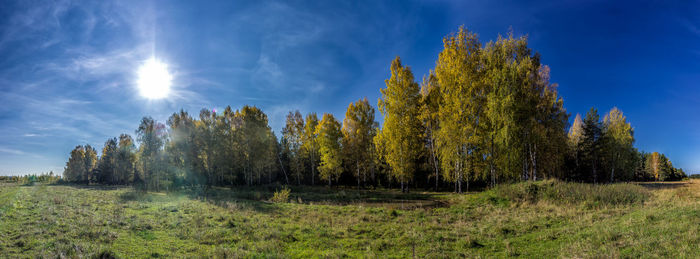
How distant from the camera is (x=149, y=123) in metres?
49.1

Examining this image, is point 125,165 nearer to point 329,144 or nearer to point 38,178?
point 38,178

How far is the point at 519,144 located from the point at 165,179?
60170 millimetres

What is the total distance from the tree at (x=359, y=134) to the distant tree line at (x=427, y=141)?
19 cm

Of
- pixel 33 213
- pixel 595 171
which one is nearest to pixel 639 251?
pixel 33 213

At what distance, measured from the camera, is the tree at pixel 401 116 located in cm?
2788

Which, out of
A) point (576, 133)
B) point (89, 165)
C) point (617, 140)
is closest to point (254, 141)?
point (576, 133)

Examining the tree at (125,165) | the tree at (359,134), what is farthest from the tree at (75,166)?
the tree at (359,134)

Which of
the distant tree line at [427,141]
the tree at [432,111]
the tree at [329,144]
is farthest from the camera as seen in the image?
the tree at [329,144]

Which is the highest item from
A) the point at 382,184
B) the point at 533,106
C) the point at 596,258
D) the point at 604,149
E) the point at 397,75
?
the point at 397,75

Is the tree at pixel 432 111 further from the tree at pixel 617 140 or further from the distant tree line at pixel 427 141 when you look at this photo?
the tree at pixel 617 140

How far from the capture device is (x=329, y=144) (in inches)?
1607

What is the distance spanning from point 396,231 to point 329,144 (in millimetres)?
28883

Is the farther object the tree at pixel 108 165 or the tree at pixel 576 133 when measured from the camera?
the tree at pixel 108 165

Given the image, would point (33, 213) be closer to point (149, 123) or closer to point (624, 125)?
point (149, 123)
